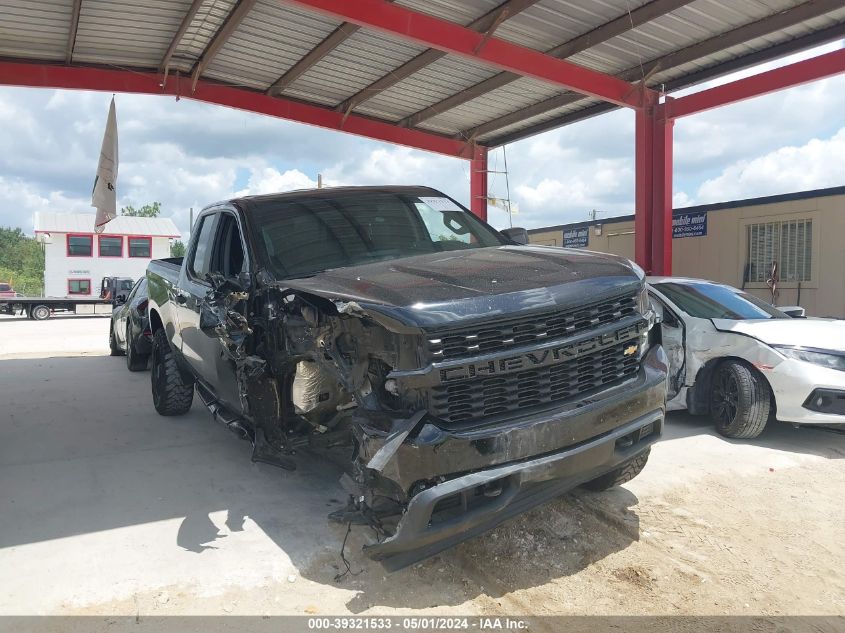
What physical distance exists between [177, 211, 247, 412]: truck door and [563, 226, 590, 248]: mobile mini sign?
574 inches

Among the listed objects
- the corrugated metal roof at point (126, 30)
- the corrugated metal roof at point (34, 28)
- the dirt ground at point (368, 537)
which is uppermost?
the corrugated metal roof at point (126, 30)

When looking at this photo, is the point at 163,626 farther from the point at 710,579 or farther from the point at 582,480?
the point at 710,579

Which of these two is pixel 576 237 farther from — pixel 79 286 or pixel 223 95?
pixel 79 286

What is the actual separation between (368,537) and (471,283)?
5.25 feet

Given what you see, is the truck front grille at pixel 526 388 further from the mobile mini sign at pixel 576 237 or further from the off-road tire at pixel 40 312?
the off-road tire at pixel 40 312

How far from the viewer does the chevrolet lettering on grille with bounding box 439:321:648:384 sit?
2.68 metres

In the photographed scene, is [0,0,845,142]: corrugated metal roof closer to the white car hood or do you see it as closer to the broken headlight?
the white car hood

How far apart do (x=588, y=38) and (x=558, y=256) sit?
8.09 m

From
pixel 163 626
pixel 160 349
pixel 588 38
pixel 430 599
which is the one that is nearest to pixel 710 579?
pixel 430 599

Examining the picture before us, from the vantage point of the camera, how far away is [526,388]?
9.37 ft

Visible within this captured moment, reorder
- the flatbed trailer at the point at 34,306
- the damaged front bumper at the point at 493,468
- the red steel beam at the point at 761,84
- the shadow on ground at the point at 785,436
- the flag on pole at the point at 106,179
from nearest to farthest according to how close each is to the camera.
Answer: the damaged front bumper at the point at 493,468, the shadow on ground at the point at 785,436, the red steel beam at the point at 761,84, the flag on pole at the point at 106,179, the flatbed trailer at the point at 34,306

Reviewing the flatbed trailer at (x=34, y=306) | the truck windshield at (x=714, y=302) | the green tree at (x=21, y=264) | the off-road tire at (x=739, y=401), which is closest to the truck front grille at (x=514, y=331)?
the off-road tire at (x=739, y=401)

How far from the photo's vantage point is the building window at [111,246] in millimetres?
38250

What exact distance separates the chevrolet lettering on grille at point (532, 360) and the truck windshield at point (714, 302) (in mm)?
3338
